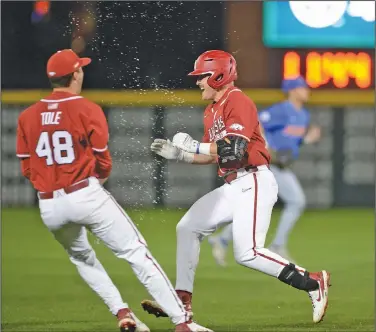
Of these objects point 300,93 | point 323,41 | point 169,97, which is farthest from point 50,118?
point 169,97

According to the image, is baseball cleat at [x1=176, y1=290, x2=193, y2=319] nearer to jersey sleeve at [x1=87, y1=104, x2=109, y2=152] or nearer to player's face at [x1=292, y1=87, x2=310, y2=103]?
jersey sleeve at [x1=87, y1=104, x2=109, y2=152]

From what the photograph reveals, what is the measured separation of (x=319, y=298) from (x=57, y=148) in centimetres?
214

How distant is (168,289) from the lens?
743cm

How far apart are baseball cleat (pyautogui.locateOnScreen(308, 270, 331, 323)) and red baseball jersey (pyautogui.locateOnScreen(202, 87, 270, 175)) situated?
0.90 metres

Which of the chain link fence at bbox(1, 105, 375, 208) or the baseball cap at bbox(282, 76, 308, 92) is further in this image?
the chain link fence at bbox(1, 105, 375, 208)

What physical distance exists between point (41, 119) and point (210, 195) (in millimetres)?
1413

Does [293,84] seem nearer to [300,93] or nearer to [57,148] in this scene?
[300,93]

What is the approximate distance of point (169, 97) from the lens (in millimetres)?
18344

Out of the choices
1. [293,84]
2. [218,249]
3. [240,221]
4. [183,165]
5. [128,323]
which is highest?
[293,84]

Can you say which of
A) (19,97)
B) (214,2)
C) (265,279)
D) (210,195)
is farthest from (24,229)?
(210,195)

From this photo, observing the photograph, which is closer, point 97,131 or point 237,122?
point 97,131

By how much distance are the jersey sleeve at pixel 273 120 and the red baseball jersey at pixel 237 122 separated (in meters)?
4.83

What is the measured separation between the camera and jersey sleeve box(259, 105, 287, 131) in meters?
13.0

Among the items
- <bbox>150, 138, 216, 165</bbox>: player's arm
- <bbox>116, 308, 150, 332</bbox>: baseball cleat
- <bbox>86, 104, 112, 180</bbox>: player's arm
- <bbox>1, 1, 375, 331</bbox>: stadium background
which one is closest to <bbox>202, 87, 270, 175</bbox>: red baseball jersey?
<bbox>150, 138, 216, 165</bbox>: player's arm
